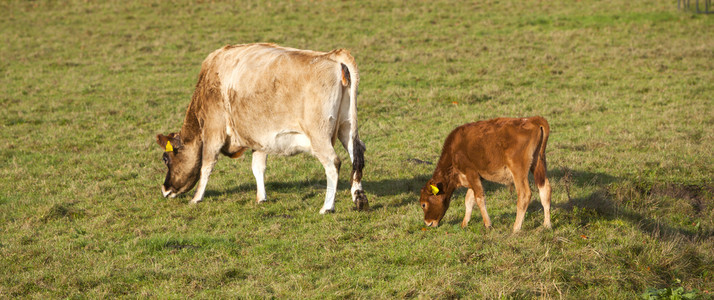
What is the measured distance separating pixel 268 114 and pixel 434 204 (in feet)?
8.18

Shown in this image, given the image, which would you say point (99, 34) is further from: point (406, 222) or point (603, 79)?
point (406, 222)

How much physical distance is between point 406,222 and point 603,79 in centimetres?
1099

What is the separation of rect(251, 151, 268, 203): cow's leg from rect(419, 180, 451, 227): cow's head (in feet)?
8.58

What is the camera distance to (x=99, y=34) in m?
23.0

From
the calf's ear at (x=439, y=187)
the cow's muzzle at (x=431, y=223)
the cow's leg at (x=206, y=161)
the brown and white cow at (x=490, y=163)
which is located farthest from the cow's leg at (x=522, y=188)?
the cow's leg at (x=206, y=161)

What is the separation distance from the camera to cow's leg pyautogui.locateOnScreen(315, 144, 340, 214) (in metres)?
8.05

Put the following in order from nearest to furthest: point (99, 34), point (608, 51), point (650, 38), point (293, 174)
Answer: point (293, 174) → point (608, 51) → point (650, 38) → point (99, 34)

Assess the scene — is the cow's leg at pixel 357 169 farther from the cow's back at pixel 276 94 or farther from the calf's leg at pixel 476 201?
the calf's leg at pixel 476 201

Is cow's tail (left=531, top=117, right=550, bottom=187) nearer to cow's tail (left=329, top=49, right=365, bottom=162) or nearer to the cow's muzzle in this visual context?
the cow's muzzle

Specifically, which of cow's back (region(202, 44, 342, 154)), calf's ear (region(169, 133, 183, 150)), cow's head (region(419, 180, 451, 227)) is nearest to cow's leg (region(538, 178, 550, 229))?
cow's head (region(419, 180, 451, 227))

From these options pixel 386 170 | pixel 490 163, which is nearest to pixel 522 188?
pixel 490 163

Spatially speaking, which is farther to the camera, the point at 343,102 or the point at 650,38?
the point at 650,38

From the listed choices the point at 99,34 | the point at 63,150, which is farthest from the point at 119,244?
the point at 99,34

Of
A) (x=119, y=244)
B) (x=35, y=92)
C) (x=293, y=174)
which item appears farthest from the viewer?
(x=35, y=92)
